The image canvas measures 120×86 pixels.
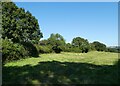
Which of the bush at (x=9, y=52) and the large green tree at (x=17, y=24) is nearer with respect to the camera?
the bush at (x=9, y=52)

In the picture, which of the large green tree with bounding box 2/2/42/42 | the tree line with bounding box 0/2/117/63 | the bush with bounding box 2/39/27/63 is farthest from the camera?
the large green tree with bounding box 2/2/42/42

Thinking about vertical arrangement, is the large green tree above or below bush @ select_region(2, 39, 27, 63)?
above

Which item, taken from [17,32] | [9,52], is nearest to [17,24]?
[17,32]

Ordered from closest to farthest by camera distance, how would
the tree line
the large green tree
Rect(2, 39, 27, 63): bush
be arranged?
1. Rect(2, 39, 27, 63): bush
2. the tree line
3. the large green tree

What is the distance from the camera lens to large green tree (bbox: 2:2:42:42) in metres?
30.6

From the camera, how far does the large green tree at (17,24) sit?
30567 millimetres

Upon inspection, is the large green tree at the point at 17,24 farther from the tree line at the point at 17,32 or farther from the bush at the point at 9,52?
the bush at the point at 9,52

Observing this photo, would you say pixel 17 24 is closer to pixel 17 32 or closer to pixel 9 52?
pixel 17 32

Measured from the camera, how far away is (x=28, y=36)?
115 ft

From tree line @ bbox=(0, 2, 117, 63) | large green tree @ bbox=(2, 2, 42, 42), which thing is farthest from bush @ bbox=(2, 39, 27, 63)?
large green tree @ bbox=(2, 2, 42, 42)

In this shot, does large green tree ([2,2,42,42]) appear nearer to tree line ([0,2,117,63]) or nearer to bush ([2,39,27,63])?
tree line ([0,2,117,63])

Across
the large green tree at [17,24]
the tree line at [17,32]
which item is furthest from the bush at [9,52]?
the large green tree at [17,24]

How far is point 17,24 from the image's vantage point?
3173 cm

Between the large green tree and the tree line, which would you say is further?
the large green tree
